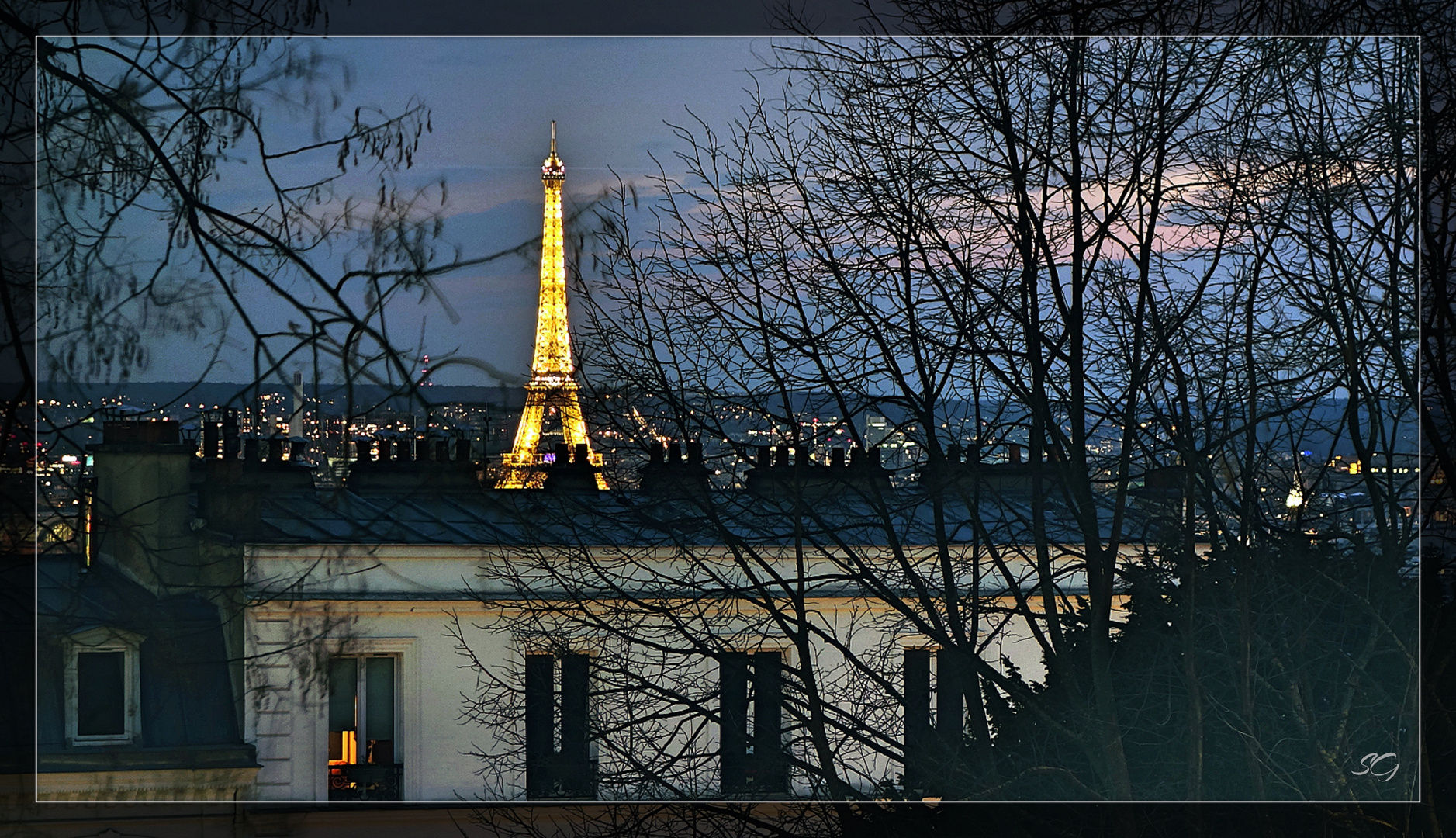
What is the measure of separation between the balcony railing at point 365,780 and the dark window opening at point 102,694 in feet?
1.92

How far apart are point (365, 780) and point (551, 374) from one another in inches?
47.3

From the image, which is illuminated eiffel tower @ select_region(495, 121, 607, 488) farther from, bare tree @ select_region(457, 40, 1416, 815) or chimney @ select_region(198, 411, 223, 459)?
chimney @ select_region(198, 411, 223, 459)

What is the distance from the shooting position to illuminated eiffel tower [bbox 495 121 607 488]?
3.21 meters

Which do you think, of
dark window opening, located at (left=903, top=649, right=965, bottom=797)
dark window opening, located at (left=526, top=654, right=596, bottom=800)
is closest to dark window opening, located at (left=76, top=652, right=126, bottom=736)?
dark window opening, located at (left=526, top=654, right=596, bottom=800)

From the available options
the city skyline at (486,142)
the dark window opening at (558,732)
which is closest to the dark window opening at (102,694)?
the city skyline at (486,142)

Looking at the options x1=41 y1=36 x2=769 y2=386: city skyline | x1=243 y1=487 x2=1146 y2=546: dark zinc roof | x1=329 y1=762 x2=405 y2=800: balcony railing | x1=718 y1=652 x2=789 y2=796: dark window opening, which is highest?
x1=41 y1=36 x2=769 y2=386: city skyline

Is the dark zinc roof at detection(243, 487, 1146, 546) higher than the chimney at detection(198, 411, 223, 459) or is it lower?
lower

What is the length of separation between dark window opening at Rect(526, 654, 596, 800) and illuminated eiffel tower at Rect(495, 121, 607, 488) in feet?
1.70

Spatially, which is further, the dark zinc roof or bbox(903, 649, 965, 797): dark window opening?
bbox(903, 649, 965, 797): dark window opening

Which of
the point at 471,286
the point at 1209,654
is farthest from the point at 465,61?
the point at 1209,654

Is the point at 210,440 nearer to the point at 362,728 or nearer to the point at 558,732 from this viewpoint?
the point at 362,728

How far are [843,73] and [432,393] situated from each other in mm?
1375

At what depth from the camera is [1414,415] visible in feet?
10.9

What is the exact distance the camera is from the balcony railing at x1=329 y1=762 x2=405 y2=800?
3297 millimetres
